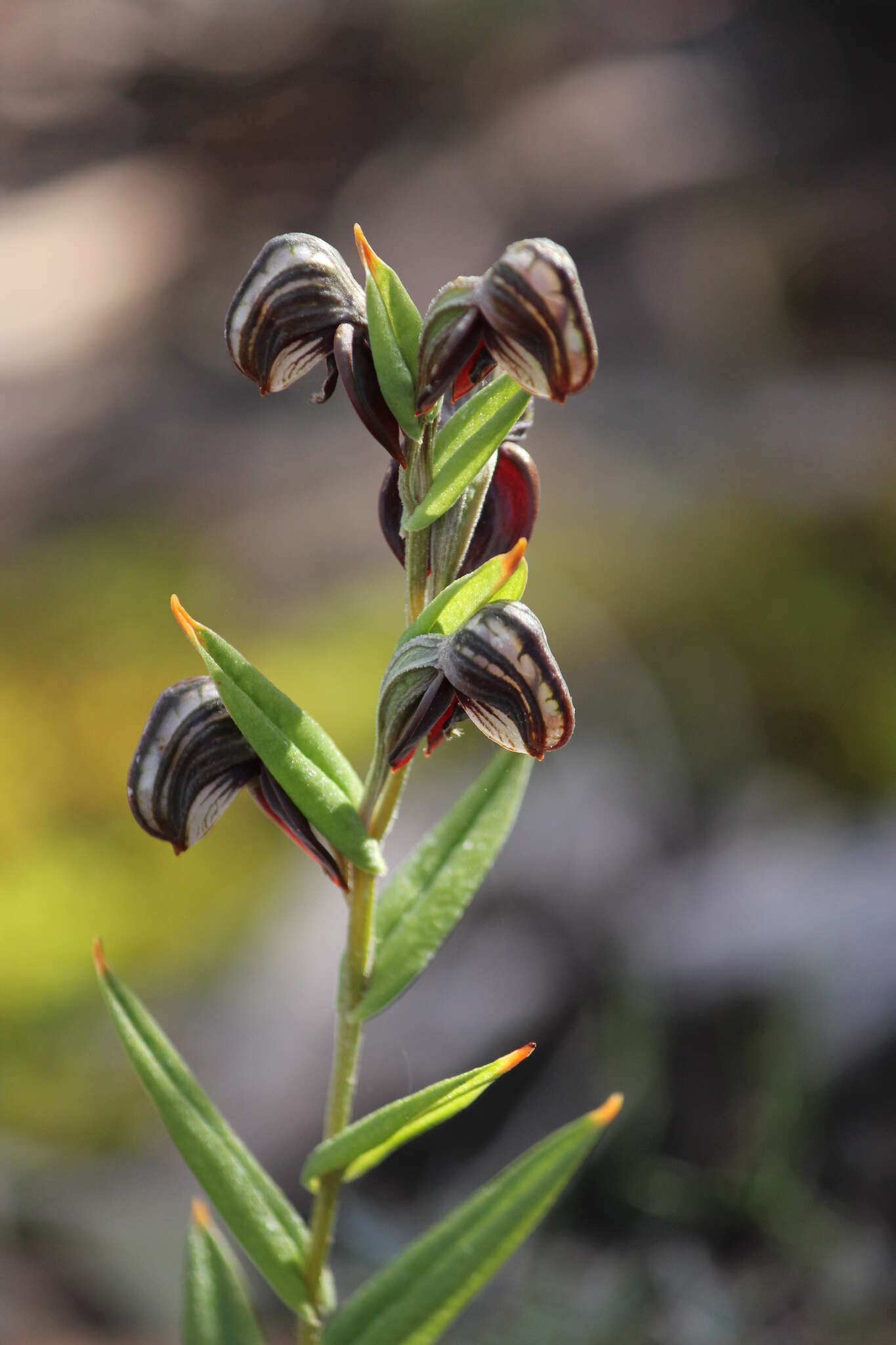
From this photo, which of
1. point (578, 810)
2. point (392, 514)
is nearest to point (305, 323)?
point (392, 514)

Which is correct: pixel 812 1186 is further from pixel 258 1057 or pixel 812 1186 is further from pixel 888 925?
pixel 258 1057

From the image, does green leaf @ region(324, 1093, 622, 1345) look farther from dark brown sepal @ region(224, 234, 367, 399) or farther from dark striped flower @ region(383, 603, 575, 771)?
dark brown sepal @ region(224, 234, 367, 399)

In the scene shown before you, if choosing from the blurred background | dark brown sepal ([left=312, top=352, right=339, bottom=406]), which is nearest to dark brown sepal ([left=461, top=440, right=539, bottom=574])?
dark brown sepal ([left=312, top=352, right=339, bottom=406])

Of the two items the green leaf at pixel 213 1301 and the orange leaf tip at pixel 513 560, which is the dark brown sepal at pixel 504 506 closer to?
the orange leaf tip at pixel 513 560

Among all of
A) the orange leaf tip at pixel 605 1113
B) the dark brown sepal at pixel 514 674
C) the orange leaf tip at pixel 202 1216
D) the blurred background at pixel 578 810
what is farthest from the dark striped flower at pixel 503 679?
the blurred background at pixel 578 810

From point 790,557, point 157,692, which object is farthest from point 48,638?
point 790,557

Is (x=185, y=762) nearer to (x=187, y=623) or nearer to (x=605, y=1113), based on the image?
(x=187, y=623)
